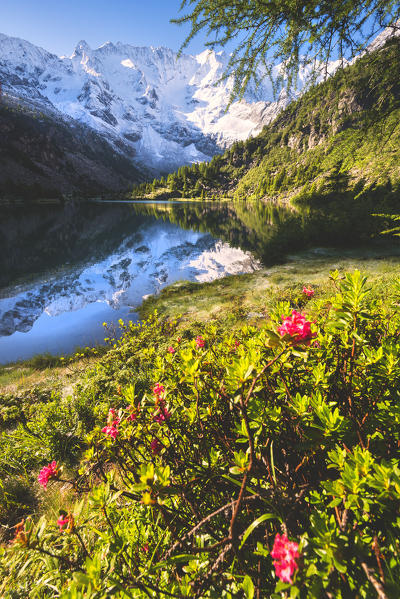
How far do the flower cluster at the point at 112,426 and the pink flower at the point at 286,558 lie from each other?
4.05 ft

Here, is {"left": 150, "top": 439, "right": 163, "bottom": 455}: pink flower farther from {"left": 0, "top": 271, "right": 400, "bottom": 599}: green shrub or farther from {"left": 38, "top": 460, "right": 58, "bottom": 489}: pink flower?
{"left": 38, "top": 460, "right": 58, "bottom": 489}: pink flower

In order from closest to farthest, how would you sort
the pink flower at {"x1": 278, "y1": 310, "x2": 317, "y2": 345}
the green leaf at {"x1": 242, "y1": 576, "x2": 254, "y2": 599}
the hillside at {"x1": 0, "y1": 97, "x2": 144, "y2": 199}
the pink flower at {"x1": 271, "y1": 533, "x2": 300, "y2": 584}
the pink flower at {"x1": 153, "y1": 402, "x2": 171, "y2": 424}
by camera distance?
the pink flower at {"x1": 271, "y1": 533, "x2": 300, "y2": 584} < the green leaf at {"x1": 242, "y1": 576, "x2": 254, "y2": 599} < the pink flower at {"x1": 278, "y1": 310, "x2": 317, "y2": 345} < the pink flower at {"x1": 153, "y1": 402, "x2": 171, "y2": 424} < the hillside at {"x1": 0, "y1": 97, "x2": 144, "y2": 199}

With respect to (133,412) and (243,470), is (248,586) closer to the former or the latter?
(243,470)

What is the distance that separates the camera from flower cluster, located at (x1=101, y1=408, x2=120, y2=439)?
1727 mm

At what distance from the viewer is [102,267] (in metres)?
19.9

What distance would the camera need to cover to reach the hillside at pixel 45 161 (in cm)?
9771

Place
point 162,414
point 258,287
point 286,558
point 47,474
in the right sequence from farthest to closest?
point 258,287 < point 162,414 < point 47,474 < point 286,558

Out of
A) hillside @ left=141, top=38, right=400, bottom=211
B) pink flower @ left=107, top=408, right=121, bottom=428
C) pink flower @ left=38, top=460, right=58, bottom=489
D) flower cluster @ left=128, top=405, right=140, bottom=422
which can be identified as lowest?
pink flower @ left=38, top=460, right=58, bottom=489

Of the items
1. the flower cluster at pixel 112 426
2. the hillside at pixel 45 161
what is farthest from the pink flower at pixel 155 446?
the hillside at pixel 45 161

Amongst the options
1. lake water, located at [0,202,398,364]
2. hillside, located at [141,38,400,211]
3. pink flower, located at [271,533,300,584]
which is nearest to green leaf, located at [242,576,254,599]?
pink flower, located at [271,533,300,584]

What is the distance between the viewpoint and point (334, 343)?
1.98 meters

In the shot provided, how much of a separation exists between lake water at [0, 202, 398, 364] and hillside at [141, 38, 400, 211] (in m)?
6.31

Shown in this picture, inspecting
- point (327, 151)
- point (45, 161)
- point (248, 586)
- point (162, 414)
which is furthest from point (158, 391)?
point (45, 161)

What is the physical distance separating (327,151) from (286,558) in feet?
292
